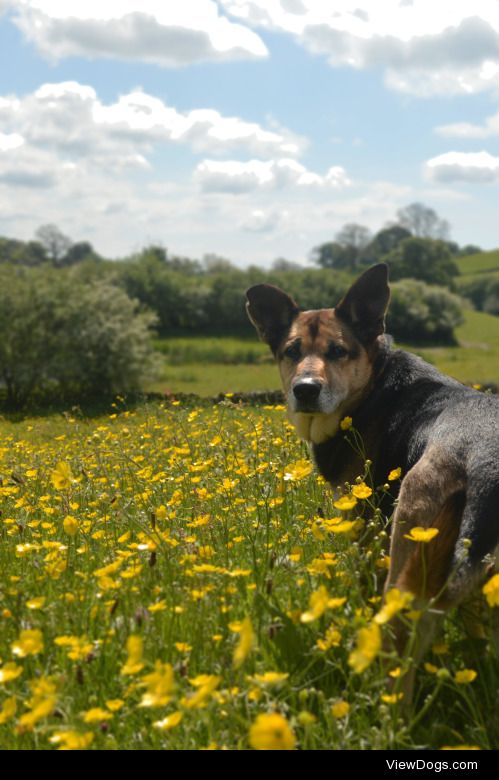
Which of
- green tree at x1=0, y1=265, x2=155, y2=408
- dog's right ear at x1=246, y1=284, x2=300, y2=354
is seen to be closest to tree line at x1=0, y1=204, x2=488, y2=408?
green tree at x1=0, y1=265, x2=155, y2=408

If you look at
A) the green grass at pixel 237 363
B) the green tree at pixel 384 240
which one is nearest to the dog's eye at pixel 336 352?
the green grass at pixel 237 363

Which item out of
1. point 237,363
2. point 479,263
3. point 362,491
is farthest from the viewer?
point 479,263

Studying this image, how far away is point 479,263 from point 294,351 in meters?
141

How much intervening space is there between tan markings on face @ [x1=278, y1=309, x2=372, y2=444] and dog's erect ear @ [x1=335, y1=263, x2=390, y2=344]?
0.10 metres

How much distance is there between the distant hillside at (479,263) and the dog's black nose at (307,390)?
13161 centimetres

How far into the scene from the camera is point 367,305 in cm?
630

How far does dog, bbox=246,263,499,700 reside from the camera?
11.1 feet

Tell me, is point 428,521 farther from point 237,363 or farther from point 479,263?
point 479,263

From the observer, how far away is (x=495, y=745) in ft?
10.2

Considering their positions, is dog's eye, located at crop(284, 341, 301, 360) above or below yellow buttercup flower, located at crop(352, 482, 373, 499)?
above

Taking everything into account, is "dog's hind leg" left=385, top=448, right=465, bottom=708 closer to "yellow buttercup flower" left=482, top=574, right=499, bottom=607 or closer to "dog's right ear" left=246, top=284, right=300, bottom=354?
"yellow buttercup flower" left=482, top=574, right=499, bottom=607

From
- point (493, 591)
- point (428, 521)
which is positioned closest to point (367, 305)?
point (428, 521)

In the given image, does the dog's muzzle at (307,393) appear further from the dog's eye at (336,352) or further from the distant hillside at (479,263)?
the distant hillside at (479,263)

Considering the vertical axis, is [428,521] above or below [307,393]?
below
